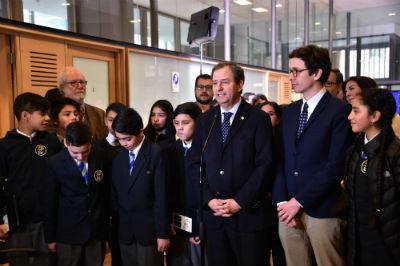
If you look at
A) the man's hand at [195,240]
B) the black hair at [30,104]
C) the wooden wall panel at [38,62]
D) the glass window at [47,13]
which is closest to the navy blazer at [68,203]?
the black hair at [30,104]

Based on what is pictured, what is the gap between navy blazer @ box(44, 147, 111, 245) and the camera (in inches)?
81.4

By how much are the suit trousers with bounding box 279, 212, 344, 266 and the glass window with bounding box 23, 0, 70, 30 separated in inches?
115

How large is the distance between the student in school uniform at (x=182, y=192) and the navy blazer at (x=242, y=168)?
304 mm

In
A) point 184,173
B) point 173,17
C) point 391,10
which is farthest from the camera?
point 391,10

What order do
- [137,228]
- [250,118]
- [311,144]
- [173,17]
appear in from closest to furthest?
[311,144], [250,118], [137,228], [173,17]

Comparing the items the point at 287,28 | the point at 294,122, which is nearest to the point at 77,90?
the point at 294,122

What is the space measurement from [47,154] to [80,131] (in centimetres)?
37

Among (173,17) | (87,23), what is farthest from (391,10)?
(87,23)

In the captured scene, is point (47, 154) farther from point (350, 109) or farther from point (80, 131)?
point (350, 109)

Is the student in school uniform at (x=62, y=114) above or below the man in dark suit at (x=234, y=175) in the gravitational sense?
above

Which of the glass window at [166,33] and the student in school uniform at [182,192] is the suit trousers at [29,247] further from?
the glass window at [166,33]

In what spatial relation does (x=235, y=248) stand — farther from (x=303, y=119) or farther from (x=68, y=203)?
(x=68, y=203)

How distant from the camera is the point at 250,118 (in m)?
1.95

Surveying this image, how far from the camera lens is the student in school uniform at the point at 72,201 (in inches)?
81.3
